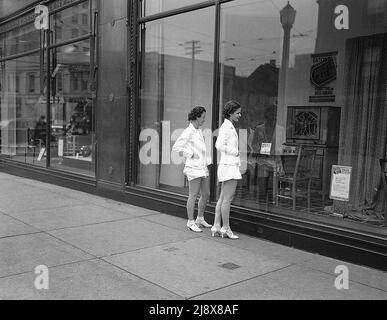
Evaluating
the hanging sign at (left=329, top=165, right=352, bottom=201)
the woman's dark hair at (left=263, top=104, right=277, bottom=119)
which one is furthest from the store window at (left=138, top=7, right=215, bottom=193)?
the hanging sign at (left=329, top=165, right=352, bottom=201)

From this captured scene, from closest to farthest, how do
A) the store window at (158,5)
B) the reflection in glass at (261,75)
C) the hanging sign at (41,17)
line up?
the reflection in glass at (261,75), the store window at (158,5), the hanging sign at (41,17)

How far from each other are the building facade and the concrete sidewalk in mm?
538

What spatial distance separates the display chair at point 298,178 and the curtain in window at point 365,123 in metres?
0.57

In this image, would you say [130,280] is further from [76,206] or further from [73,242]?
[76,206]

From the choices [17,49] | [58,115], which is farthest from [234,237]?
[17,49]

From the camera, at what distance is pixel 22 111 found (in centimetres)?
1338

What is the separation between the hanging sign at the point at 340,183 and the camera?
20.7 feet

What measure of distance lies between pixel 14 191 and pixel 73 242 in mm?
4417

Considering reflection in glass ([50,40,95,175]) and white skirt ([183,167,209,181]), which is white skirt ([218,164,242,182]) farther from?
reflection in glass ([50,40,95,175])

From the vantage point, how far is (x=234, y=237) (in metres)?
6.25

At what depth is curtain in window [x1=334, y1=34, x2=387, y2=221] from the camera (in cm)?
627

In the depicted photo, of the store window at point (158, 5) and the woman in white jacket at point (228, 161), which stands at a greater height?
the store window at point (158, 5)

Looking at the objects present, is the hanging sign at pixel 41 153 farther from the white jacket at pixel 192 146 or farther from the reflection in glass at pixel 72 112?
the white jacket at pixel 192 146

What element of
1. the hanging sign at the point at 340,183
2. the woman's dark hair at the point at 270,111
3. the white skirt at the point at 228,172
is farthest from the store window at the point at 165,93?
the hanging sign at the point at 340,183
